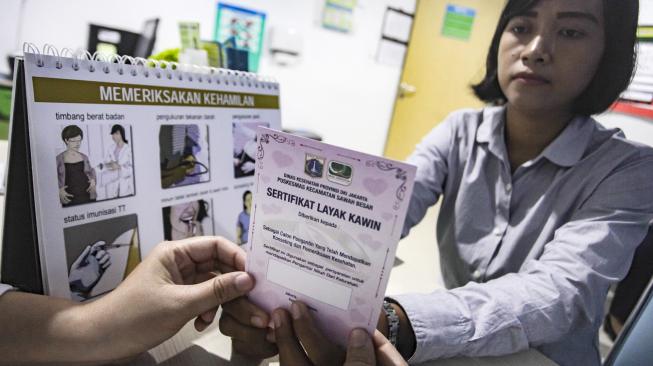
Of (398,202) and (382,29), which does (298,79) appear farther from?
(398,202)

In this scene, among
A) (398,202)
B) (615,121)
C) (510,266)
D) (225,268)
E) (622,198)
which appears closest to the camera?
(398,202)

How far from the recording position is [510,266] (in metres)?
0.81

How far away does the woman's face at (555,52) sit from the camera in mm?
708

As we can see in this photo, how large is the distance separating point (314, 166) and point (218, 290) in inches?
7.4

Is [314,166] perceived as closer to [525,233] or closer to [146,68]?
[146,68]

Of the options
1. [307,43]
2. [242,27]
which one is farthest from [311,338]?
[307,43]

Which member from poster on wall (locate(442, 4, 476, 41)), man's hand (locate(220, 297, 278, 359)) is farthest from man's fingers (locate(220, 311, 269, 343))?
poster on wall (locate(442, 4, 476, 41))

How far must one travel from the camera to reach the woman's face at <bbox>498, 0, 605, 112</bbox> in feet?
2.32

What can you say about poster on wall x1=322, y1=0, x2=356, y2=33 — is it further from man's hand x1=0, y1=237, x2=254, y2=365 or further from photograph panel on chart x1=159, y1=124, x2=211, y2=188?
man's hand x1=0, y1=237, x2=254, y2=365

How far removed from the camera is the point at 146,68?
1.70 feet

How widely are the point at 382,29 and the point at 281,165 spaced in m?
3.01

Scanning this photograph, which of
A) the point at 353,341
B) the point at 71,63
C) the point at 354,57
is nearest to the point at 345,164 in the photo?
the point at 353,341

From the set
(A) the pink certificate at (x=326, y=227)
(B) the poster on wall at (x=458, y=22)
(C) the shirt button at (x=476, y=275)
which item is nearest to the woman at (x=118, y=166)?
(A) the pink certificate at (x=326, y=227)

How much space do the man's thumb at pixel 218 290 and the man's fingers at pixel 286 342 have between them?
0.05m
